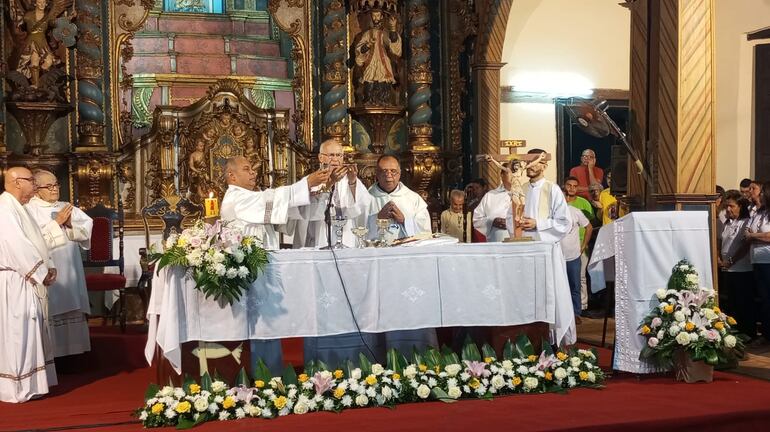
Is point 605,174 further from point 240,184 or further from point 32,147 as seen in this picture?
point 240,184

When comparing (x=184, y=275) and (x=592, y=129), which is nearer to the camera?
(x=184, y=275)

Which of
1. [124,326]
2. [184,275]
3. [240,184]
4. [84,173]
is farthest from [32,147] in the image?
[184,275]

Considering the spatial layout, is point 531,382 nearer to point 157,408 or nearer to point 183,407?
point 183,407

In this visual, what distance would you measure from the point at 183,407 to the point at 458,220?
19.4ft

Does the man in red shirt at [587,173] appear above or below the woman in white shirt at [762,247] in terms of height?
above

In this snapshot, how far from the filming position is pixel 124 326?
995 cm

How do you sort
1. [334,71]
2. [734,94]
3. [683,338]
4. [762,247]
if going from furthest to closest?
[734,94], [334,71], [762,247], [683,338]

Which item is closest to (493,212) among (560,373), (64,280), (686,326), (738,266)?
(738,266)

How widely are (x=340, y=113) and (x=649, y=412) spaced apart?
751 cm

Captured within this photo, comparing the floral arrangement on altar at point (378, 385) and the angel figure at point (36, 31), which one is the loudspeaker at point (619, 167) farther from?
the angel figure at point (36, 31)

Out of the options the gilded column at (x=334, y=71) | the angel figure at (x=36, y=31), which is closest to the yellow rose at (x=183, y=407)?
the angel figure at (x=36, y=31)

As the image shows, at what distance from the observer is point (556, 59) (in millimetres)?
15930

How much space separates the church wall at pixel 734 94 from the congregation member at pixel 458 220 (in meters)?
4.61

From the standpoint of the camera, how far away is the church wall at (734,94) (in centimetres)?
1416
